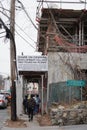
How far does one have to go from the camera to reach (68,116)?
68.6 feet

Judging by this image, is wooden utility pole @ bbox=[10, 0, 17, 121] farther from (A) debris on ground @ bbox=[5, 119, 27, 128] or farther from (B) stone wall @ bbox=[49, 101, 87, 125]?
(B) stone wall @ bbox=[49, 101, 87, 125]

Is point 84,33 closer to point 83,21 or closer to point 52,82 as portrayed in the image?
point 83,21

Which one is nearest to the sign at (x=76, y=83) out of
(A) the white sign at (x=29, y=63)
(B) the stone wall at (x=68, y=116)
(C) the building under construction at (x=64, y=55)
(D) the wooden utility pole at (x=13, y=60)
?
(C) the building under construction at (x=64, y=55)

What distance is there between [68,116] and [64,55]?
208 inches

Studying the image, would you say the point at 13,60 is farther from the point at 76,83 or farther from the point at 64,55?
the point at 76,83

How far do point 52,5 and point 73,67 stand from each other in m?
5.05

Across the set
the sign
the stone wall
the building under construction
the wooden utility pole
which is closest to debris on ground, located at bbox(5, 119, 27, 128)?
the wooden utility pole

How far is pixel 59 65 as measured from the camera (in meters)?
25.2

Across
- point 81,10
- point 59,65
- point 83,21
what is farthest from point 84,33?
point 59,65

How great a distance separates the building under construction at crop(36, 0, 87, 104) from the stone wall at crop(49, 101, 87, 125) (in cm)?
283

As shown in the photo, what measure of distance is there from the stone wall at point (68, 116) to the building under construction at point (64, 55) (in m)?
2.83

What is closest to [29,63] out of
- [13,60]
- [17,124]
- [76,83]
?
[13,60]

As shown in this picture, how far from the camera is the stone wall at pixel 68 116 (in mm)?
20828

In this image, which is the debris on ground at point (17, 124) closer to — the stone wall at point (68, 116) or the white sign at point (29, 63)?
the stone wall at point (68, 116)
